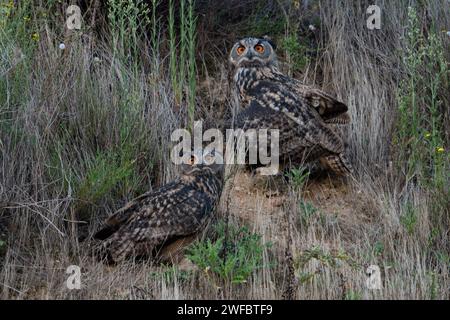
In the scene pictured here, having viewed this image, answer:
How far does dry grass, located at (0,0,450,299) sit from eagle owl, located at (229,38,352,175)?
1.09 feet

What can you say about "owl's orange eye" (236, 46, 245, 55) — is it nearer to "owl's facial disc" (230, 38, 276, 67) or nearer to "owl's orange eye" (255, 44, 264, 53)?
"owl's facial disc" (230, 38, 276, 67)

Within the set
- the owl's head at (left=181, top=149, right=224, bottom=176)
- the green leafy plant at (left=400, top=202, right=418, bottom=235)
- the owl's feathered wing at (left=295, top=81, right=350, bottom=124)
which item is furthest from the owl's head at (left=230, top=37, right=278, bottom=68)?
the green leafy plant at (left=400, top=202, right=418, bottom=235)

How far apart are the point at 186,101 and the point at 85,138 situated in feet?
3.69

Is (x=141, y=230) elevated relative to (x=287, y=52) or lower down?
lower down

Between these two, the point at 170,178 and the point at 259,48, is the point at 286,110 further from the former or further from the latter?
the point at 170,178

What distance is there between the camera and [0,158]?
598cm

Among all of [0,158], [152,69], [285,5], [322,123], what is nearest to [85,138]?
[0,158]

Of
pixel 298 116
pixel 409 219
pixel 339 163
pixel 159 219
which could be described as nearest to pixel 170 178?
pixel 159 219

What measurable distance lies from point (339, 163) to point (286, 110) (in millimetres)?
589

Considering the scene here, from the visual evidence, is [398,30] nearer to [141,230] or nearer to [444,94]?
[444,94]

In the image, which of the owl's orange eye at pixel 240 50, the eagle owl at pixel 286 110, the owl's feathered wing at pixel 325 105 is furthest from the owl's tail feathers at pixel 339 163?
the owl's orange eye at pixel 240 50

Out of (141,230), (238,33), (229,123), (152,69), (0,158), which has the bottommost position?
(141,230)

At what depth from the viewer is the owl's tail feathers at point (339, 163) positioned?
21.2 feet
